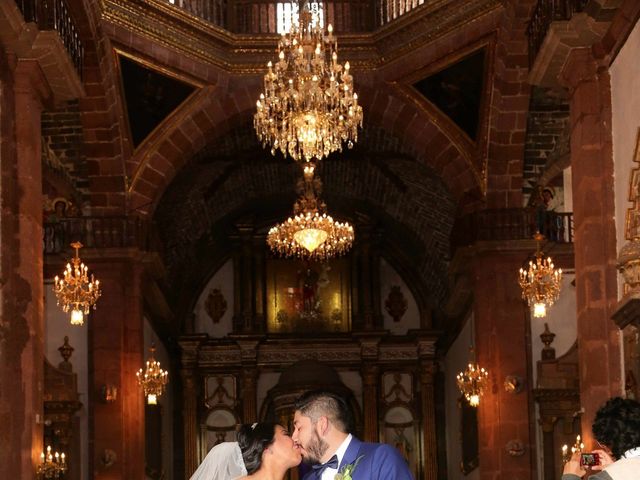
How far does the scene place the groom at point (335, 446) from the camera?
24.0ft

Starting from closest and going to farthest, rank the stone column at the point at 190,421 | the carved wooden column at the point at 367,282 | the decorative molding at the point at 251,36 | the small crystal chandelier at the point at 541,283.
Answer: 1. the small crystal chandelier at the point at 541,283
2. the decorative molding at the point at 251,36
3. the stone column at the point at 190,421
4. the carved wooden column at the point at 367,282

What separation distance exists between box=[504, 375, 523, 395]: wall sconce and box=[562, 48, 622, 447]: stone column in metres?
7.23

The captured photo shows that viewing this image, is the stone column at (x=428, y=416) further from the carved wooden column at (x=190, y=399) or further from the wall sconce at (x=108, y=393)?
the wall sconce at (x=108, y=393)

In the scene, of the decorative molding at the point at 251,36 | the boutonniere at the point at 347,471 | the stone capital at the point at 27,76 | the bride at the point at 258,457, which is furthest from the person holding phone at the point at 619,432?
the decorative molding at the point at 251,36

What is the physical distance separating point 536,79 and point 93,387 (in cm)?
984

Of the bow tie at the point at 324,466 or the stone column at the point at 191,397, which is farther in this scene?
the stone column at the point at 191,397

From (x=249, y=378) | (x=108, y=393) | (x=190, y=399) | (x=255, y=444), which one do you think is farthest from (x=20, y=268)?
(x=249, y=378)

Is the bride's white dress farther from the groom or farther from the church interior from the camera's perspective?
the church interior

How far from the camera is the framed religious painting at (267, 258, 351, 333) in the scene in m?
33.4

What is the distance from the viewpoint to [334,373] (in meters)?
32.4

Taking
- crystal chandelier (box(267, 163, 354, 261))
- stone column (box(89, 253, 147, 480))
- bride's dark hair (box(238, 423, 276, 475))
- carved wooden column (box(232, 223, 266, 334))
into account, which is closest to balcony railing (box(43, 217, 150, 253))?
stone column (box(89, 253, 147, 480))

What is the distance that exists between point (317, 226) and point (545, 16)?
8.46m

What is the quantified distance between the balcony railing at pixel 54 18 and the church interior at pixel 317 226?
0.06 metres

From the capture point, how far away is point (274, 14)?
24.0 metres
